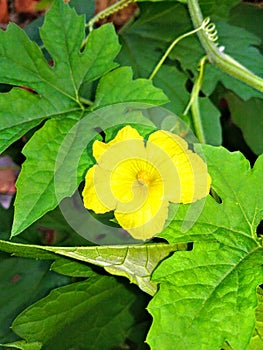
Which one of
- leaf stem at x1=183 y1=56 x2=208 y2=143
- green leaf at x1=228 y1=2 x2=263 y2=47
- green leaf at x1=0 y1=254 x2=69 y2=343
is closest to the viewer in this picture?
leaf stem at x1=183 y1=56 x2=208 y2=143

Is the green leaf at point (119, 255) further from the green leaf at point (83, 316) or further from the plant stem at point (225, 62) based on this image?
the plant stem at point (225, 62)

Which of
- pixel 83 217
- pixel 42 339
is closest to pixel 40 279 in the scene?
pixel 83 217

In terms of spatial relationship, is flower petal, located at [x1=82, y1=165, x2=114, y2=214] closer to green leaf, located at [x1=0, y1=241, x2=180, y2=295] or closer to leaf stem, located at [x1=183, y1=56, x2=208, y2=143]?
green leaf, located at [x1=0, y1=241, x2=180, y2=295]

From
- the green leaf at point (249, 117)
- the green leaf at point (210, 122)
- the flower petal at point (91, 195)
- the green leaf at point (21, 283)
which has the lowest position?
the green leaf at point (21, 283)

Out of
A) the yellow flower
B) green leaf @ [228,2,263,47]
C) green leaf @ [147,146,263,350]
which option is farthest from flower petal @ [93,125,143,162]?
green leaf @ [228,2,263,47]

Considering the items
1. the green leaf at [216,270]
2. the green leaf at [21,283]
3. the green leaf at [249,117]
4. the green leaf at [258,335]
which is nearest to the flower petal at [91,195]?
the green leaf at [216,270]

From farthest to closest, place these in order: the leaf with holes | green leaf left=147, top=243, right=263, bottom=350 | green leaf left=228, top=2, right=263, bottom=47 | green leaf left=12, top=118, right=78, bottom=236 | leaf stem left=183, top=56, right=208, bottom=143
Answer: green leaf left=228, top=2, right=263, bottom=47, leaf stem left=183, top=56, right=208, bottom=143, the leaf with holes, green leaf left=12, top=118, right=78, bottom=236, green leaf left=147, top=243, right=263, bottom=350

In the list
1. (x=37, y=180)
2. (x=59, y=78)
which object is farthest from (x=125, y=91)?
(x=37, y=180)
